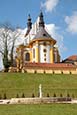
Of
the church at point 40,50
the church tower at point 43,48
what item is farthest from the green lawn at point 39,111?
the church tower at point 43,48

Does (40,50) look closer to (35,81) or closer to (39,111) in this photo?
(35,81)

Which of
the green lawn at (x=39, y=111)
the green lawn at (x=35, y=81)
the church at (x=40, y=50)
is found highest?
the church at (x=40, y=50)

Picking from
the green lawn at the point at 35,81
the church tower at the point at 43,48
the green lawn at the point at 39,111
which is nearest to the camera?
the green lawn at the point at 39,111

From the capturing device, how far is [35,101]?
24781 millimetres

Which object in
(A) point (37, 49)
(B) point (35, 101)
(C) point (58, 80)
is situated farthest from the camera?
(A) point (37, 49)

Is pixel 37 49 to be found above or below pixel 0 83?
above

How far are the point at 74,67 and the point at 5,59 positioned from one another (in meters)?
15.3

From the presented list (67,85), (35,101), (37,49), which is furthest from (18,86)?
(37,49)

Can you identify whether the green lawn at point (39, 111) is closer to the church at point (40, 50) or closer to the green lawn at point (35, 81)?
the green lawn at point (35, 81)

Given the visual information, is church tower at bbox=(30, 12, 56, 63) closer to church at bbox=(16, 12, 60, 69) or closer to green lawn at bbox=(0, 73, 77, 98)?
church at bbox=(16, 12, 60, 69)

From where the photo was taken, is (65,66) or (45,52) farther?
(45,52)

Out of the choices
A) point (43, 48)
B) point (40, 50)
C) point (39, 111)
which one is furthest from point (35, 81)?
point (43, 48)

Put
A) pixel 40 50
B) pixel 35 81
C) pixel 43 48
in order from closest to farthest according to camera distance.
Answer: pixel 35 81 < pixel 40 50 < pixel 43 48

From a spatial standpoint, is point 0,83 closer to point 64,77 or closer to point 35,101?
point 64,77
